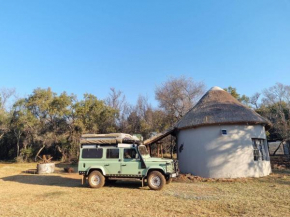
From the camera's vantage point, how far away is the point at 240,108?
1565cm

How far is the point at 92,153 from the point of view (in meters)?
12.0

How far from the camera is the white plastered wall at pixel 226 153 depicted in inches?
552

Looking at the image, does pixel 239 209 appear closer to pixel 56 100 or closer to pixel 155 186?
pixel 155 186

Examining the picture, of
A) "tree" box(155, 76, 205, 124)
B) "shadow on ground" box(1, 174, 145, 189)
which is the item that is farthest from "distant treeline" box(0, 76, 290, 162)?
"shadow on ground" box(1, 174, 145, 189)

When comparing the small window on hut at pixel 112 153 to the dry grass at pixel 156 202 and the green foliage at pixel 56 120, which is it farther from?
the green foliage at pixel 56 120

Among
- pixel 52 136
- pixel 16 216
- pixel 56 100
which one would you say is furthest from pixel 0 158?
pixel 16 216

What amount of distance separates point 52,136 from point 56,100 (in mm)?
4960

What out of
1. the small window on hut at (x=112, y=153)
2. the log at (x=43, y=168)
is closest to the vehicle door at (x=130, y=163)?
the small window on hut at (x=112, y=153)

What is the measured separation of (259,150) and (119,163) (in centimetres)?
967

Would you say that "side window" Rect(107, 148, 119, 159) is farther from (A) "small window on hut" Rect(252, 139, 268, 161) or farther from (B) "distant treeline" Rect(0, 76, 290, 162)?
(B) "distant treeline" Rect(0, 76, 290, 162)

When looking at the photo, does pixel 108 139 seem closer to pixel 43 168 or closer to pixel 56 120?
pixel 43 168

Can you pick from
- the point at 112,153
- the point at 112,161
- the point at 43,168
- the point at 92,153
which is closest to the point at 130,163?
the point at 112,161

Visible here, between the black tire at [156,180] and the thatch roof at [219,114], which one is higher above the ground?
the thatch roof at [219,114]

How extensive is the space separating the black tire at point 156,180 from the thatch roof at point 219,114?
536 cm
